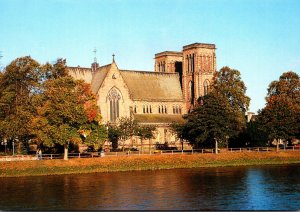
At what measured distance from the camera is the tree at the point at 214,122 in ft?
300

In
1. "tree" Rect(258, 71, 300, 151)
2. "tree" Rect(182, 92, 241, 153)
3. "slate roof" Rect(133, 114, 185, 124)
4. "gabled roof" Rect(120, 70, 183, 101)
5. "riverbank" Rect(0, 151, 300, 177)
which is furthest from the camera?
"gabled roof" Rect(120, 70, 183, 101)

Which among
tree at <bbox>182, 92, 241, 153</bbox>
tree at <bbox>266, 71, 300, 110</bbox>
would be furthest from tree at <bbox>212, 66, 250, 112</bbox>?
tree at <bbox>182, 92, 241, 153</bbox>

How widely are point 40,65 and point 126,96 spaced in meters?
32.6

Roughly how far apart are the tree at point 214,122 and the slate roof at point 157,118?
24.1 m

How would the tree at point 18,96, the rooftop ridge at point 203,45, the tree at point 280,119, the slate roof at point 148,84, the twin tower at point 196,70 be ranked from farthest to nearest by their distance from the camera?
the rooftop ridge at point 203,45
the twin tower at point 196,70
the slate roof at point 148,84
the tree at point 280,119
the tree at point 18,96

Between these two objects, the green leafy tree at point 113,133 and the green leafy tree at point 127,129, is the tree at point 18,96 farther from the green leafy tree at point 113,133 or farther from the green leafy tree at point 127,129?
the green leafy tree at point 127,129

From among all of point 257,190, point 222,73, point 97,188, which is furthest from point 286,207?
point 222,73

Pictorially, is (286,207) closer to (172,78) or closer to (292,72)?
(292,72)

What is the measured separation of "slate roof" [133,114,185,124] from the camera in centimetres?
11820

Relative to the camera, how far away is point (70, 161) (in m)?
76.5

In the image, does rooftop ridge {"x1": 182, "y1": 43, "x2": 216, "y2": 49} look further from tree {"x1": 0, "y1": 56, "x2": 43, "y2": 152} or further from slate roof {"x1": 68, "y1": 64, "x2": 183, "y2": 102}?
tree {"x1": 0, "y1": 56, "x2": 43, "y2": 152}

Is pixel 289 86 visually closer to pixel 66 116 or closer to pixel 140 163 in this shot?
pixel 140 163

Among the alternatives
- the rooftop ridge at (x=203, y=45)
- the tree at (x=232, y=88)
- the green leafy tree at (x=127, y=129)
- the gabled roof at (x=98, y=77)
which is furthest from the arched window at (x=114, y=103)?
the rooftop ridge at (x=203, y=45)

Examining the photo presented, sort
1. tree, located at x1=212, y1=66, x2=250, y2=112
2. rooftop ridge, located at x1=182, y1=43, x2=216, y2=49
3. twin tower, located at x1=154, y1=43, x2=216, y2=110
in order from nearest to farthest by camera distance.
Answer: tree, located at x1=212, y1=66, x2=250, y2=112
twin tower, located at x1=154, y1=43, x2=216, y2=110
rooftop ridge, located at x1=182, y1=43, x2=216, y2=49
